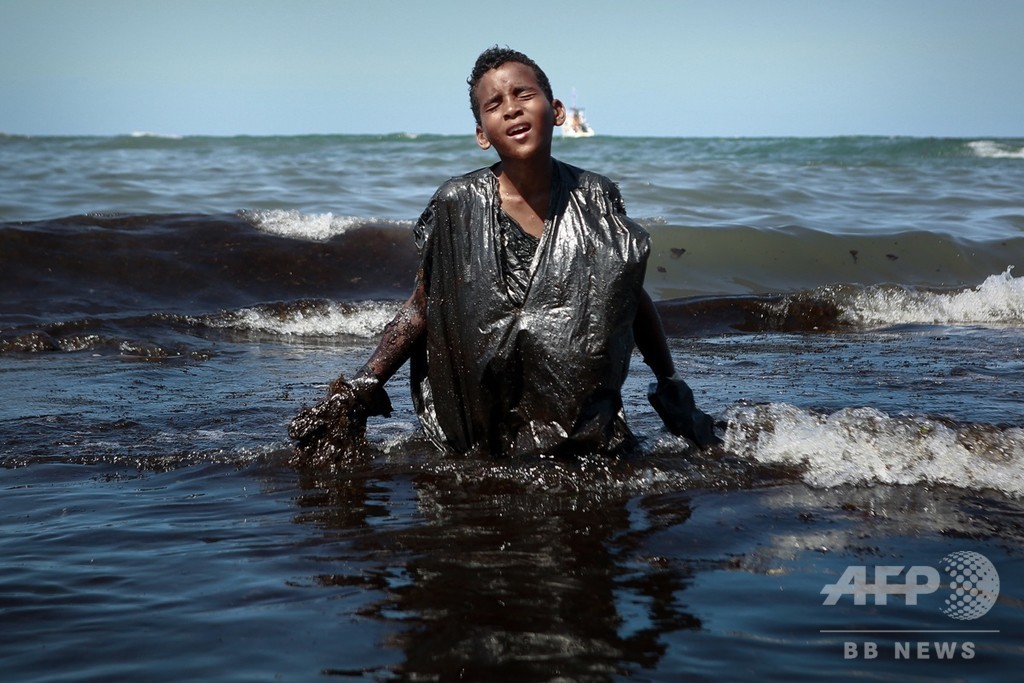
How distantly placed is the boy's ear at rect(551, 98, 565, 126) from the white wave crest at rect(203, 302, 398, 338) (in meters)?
4.05

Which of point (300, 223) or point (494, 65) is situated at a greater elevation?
point (494, 65)

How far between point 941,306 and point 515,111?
575 cm

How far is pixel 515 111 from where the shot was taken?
3.89 m

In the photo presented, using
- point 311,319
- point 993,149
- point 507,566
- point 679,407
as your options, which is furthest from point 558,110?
point 993,149

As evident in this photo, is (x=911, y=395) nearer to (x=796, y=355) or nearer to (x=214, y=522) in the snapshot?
(x=796, y=355)

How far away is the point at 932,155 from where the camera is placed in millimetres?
29109

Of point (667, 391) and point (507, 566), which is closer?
point (507, 566)

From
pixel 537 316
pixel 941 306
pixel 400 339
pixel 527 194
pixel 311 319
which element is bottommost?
pixel 311 319

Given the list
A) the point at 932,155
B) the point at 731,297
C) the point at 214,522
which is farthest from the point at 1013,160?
the point at 214,522

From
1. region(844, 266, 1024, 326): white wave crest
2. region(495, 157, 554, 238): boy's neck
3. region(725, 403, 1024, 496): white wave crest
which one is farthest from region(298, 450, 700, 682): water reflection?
region(844, 266, 1024, 326): white wave crest

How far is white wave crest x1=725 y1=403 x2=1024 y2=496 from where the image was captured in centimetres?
388

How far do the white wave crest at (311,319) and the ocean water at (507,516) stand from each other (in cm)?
3

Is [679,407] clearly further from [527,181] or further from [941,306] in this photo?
[941,306]

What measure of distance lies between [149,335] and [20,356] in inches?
33.9
